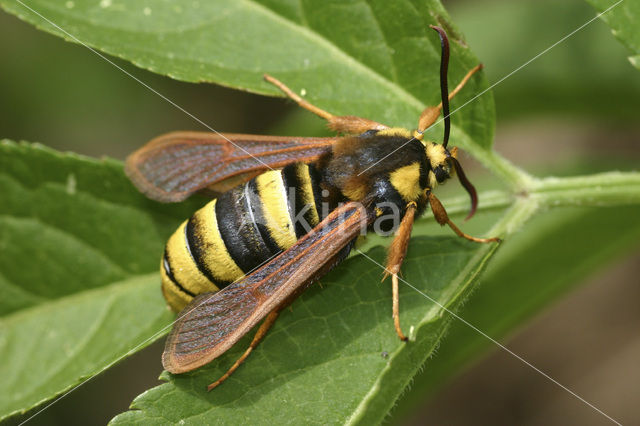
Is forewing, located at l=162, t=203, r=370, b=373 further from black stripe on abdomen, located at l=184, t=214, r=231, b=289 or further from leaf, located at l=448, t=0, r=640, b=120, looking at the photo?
leaf, located at l=448, t=0, r=640, b=120

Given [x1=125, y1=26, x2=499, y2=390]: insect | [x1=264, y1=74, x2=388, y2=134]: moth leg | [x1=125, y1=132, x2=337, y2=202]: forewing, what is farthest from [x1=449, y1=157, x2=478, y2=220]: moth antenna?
[x1=125, y1=132, x2=337, y2=202]: forewing

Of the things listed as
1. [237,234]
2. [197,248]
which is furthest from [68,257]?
[237,234]

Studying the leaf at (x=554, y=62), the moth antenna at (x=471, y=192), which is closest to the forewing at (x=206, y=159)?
the moth antenna at (x=471, y=192)

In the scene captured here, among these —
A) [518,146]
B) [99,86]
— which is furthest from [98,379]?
[518,146]

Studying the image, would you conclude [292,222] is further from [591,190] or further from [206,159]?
[591,190]

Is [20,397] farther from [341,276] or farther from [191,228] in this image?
[341,276]

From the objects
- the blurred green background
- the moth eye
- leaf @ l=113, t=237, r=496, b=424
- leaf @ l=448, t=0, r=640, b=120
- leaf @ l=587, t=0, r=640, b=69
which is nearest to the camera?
leaf @ l=113, t=237, r=496, b=424
